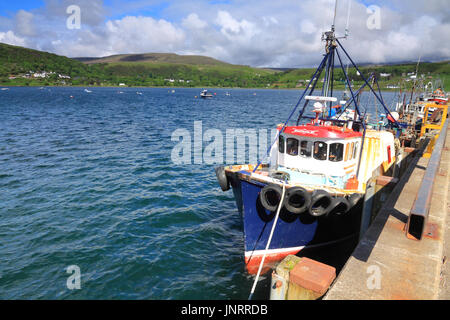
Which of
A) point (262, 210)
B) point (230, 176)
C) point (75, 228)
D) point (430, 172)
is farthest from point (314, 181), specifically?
point (75, 228)

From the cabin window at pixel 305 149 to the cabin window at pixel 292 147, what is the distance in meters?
0.26

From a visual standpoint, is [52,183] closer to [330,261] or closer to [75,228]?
[75,228]

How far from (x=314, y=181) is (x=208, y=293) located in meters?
5.79

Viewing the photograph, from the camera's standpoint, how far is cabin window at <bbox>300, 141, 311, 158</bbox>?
11.7 meters

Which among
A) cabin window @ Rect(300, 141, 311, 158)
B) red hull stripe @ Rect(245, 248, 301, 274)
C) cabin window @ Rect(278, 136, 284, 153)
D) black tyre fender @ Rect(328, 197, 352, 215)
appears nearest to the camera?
black tyre fender @ Rect(328, 197, 352, 215)

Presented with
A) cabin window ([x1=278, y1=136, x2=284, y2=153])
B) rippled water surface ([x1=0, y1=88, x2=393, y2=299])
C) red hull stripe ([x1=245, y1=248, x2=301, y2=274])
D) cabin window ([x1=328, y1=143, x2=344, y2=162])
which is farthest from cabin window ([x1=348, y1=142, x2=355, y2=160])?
rippled water surface ([x1=0, y1=88, x2=393, y2=299])

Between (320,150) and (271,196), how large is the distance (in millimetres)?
3108

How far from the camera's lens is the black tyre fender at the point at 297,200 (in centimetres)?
958

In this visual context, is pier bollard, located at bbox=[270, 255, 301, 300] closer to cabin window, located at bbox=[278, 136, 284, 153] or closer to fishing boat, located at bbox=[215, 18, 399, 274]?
fishing boat, located at bbox=[215, 18, 399, 274]

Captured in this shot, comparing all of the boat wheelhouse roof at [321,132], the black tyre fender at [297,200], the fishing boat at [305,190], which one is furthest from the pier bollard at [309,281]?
the boat wheelhouse roof at [321,132]

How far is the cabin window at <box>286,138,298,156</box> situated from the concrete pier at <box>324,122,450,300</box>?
4374mm

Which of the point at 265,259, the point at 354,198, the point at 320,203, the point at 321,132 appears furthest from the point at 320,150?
the point at 265,259

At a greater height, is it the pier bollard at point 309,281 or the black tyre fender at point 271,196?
the black tyre fender at point 271,196

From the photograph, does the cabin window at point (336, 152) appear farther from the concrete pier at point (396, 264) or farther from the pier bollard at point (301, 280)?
the pier bollard at point (301, 280)
